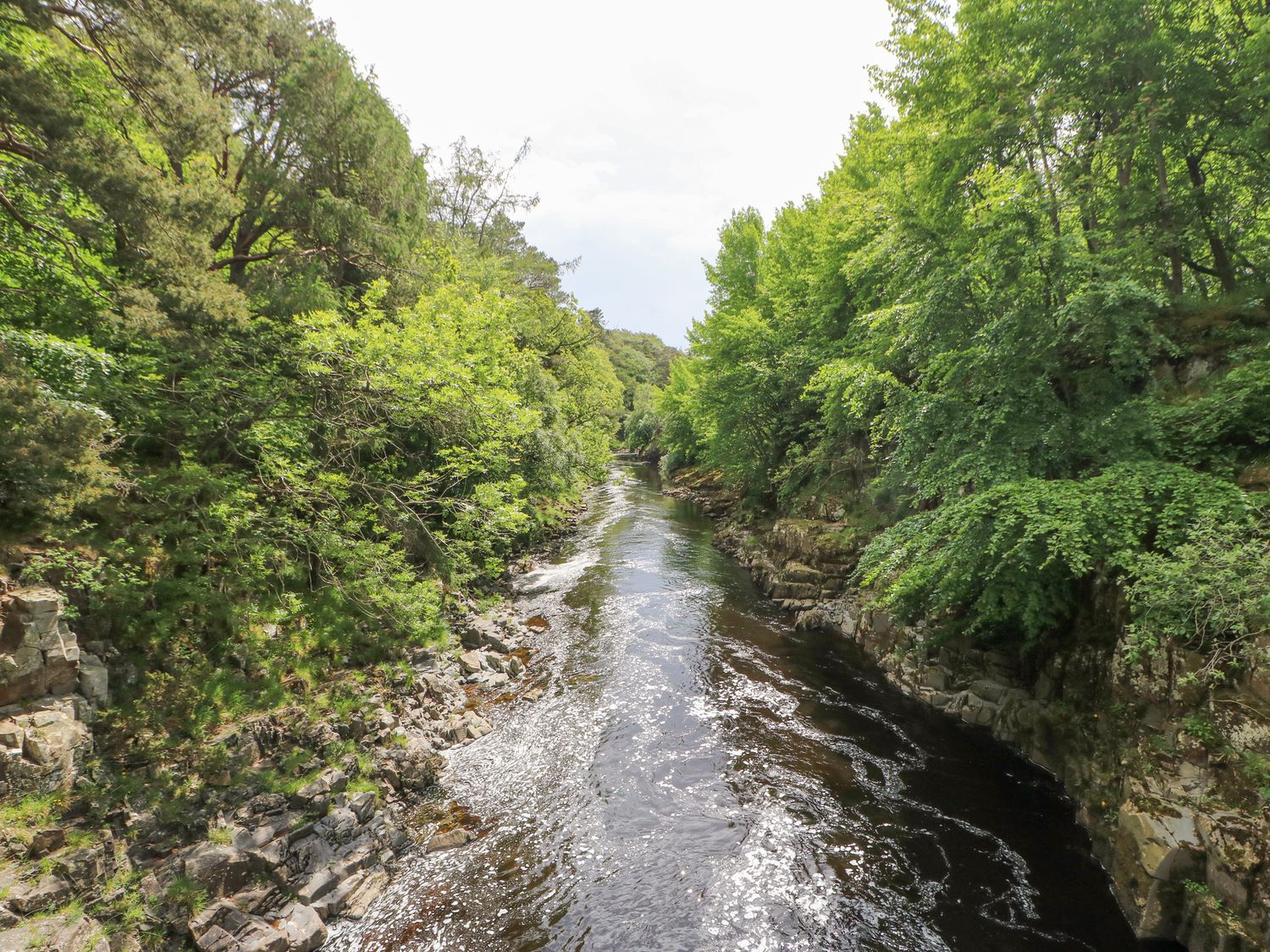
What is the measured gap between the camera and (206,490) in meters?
9.05

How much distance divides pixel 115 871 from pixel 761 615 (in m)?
15.1

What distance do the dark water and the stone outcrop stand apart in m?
4.10

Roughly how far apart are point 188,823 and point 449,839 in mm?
3411

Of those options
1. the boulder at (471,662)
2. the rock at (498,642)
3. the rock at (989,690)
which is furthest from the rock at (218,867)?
the rock at (989,690)

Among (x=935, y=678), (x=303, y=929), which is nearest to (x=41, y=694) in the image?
(x=303, y=929)

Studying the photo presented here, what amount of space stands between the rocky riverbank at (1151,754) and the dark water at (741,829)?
1.83ft

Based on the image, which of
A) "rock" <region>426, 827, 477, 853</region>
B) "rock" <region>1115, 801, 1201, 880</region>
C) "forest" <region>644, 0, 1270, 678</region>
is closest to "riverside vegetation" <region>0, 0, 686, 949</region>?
"rock" <region>426, 827, 477, 853</region>

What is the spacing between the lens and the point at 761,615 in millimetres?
17094

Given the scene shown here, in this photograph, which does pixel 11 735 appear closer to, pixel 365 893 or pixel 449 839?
pixel 365 893

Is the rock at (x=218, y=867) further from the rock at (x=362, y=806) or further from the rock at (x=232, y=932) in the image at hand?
the rock at (x=362, y=806)

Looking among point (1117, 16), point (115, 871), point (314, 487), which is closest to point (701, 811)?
point (115, 871)

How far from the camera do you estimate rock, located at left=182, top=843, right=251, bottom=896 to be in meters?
6.31

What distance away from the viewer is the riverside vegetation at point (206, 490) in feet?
20.2

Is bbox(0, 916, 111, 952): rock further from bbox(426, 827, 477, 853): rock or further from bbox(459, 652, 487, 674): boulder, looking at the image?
bbox(459, 652, 487, 674): boulder
